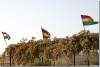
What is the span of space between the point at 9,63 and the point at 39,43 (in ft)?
7.52

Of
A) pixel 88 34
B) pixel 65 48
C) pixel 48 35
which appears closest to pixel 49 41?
pixel 48 35

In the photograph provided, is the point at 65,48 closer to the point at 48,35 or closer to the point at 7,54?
the point at 48,35

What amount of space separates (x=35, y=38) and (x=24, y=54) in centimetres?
126

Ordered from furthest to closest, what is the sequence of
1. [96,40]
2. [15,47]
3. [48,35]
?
[15,47] → [48,35] → [96,40]

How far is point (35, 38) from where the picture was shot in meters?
18.7

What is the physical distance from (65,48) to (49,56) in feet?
3.67

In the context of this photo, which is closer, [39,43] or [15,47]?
[39,43]

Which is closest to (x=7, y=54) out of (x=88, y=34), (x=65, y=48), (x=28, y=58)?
(x=28, y=58)

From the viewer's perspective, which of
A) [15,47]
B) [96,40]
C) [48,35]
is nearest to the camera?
[96,40]

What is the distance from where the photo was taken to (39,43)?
17969 mm

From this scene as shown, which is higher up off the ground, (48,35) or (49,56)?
(48,35)

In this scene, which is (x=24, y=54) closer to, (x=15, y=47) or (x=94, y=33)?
(x=15, y=47)

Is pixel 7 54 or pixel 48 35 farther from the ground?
pixel 48 35

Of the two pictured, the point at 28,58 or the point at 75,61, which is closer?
the point at 75,61
